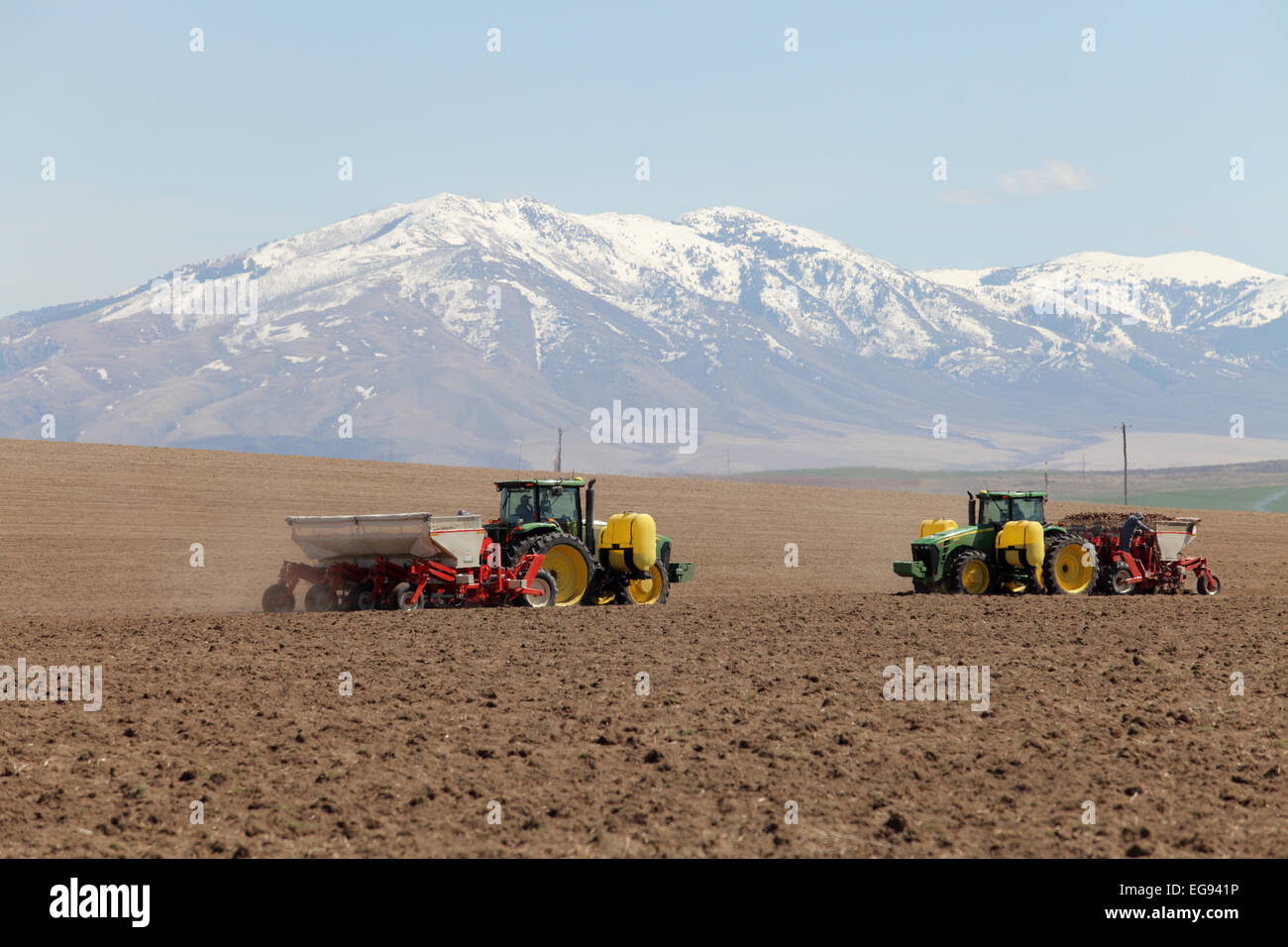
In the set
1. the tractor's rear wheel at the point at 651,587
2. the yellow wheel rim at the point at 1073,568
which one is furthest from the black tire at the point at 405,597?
the yellow wheel rim at the point at 1073,568

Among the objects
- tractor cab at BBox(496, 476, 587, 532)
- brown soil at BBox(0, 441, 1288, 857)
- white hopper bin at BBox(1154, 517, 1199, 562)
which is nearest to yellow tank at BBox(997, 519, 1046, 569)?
brown soil at BBox(0, 441, 1288, 857)

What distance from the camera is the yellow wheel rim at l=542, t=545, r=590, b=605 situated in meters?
21.4

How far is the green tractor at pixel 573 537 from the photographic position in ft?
69.9

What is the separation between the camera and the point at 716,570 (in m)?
36.0

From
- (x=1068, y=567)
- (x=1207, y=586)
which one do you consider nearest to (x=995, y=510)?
(x=1068, y=567)

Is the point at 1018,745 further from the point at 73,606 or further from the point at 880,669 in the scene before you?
the point at 73,606

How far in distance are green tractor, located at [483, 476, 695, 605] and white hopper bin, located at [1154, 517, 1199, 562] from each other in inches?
443

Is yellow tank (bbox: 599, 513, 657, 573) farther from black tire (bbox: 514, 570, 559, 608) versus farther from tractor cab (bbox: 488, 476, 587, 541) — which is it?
black tire (bbox: 514, 570, 559, 608)

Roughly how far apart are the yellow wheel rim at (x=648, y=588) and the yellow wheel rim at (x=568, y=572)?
1.37 m

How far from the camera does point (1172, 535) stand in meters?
26.7

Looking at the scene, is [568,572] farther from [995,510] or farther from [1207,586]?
[1207,586]

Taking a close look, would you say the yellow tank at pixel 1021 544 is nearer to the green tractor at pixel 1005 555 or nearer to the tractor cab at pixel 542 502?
the green tractor at pixel 1005 555
